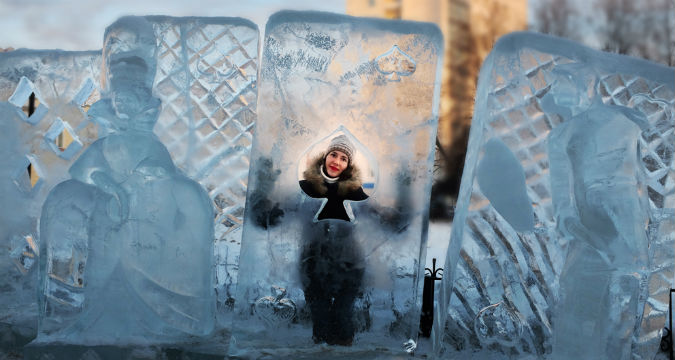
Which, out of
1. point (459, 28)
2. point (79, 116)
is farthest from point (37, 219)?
point (459, 28)

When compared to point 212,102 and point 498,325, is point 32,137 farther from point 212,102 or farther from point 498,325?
point 498,325

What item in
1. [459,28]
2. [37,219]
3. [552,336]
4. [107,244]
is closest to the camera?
[552,336]

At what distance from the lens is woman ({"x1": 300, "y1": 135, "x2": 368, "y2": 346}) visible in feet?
11.0

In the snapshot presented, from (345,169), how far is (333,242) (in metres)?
0.38

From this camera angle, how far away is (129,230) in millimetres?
3295

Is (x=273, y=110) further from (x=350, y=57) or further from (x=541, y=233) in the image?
(x=541, y=233)

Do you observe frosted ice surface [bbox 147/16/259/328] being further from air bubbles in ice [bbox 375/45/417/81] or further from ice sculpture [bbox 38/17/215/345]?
air bubbles in ice [bbox 375/45/417/81]

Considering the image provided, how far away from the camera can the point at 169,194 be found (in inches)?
131

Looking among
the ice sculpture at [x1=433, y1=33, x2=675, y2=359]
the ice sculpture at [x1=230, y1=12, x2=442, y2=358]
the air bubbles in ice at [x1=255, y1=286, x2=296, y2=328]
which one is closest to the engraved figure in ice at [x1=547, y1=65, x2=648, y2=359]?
the ice sculpture at [x1=433, y1=33, x2=675, y2=359]

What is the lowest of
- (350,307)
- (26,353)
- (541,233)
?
(26,353)

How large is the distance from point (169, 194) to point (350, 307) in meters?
1.07

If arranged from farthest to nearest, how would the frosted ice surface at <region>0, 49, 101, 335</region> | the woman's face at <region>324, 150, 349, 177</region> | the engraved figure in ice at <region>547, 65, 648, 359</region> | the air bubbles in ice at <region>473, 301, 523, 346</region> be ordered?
the frosted ice surface at <region>0, 49, 101, 335</region> < the woman's face at <region>324, 150, 349, 177</region> < the air bubbles in ice at <region>473, 301, 523, 346</region> < the engraved figure in ice at <region>547, 65, 648, 359</region>

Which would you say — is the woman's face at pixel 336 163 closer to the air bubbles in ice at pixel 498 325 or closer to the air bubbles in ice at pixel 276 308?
the air bubbles in ice at pixel 276 308

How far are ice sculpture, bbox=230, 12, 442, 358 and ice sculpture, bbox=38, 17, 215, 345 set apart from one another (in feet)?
0.99
